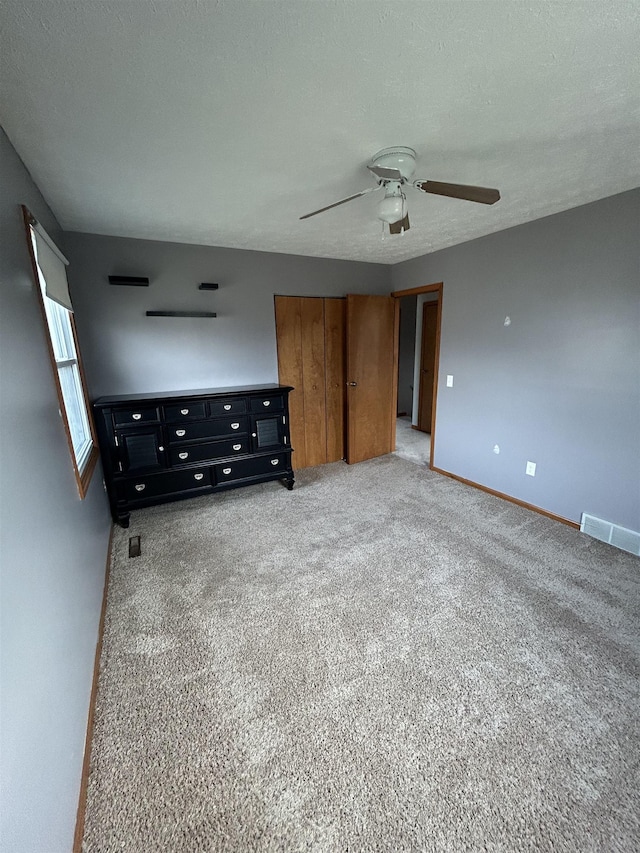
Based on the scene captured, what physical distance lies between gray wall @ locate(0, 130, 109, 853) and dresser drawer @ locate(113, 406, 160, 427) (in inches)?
42.4

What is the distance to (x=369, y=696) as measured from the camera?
1.48 m

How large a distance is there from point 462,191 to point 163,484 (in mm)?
2982

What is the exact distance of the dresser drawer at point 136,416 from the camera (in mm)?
2793

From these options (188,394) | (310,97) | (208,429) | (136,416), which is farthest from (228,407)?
(310,97)

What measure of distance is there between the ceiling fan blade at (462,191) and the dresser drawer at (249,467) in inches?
99.6

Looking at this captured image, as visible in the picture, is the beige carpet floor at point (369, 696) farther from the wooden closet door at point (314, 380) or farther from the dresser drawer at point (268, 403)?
the wooden closet door at point (314, 380)

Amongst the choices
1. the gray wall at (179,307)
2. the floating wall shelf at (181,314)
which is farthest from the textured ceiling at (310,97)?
the floating wall shelf at (181,314)

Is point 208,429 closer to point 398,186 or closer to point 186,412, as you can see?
point 186,412

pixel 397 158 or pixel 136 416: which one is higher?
pixel 397 158

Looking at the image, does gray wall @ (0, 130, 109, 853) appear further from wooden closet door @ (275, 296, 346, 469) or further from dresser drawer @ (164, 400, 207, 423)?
wooden closet door @ (275, 296, 346, 469)

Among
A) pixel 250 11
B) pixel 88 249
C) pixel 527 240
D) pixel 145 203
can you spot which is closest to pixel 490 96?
pixel 250 11

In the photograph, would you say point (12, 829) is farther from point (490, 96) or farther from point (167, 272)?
point (167, 272)

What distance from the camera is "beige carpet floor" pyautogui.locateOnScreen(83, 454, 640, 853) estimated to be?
3.58 feet

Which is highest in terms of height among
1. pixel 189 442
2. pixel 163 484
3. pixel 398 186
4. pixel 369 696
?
pixel 398 186
